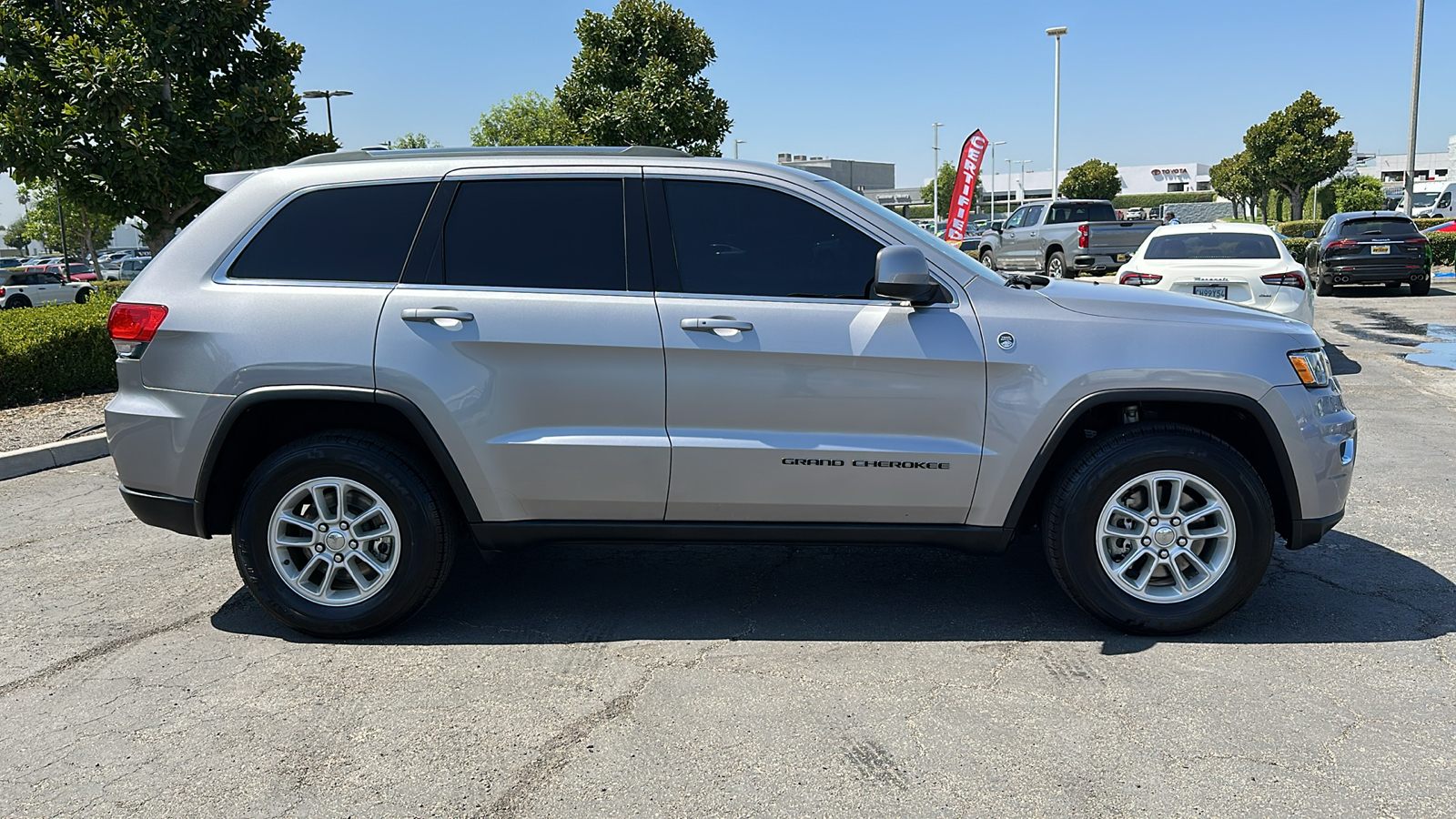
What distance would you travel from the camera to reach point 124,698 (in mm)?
3668

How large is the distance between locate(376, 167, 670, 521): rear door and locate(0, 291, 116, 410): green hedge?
21.4ft

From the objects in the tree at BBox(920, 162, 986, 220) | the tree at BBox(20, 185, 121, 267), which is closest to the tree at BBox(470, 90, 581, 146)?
the tree at BBox(20, 185, 121, 267)

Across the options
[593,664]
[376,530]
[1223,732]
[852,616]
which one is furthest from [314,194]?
[1223,732]

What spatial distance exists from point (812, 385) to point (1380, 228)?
19315 millimetres

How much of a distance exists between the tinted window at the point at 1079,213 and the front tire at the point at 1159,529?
19.2 metres

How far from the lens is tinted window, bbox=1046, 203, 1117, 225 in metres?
22.4

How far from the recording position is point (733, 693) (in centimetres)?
363

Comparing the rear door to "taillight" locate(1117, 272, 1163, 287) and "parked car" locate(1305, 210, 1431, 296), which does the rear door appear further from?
"parked car" locate(1305, 210, 1431, 296)

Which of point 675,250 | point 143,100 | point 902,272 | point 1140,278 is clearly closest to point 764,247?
point 675,250

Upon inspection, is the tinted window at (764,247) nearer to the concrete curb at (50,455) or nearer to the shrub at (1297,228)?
the concrete curb at (50,455)

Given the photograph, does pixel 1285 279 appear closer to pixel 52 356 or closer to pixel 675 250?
pixel 675 250

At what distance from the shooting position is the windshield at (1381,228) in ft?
62.7

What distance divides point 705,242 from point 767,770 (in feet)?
6.45

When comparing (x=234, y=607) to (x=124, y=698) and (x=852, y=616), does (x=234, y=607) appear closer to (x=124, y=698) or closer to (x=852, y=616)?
(x=124, y=698)
